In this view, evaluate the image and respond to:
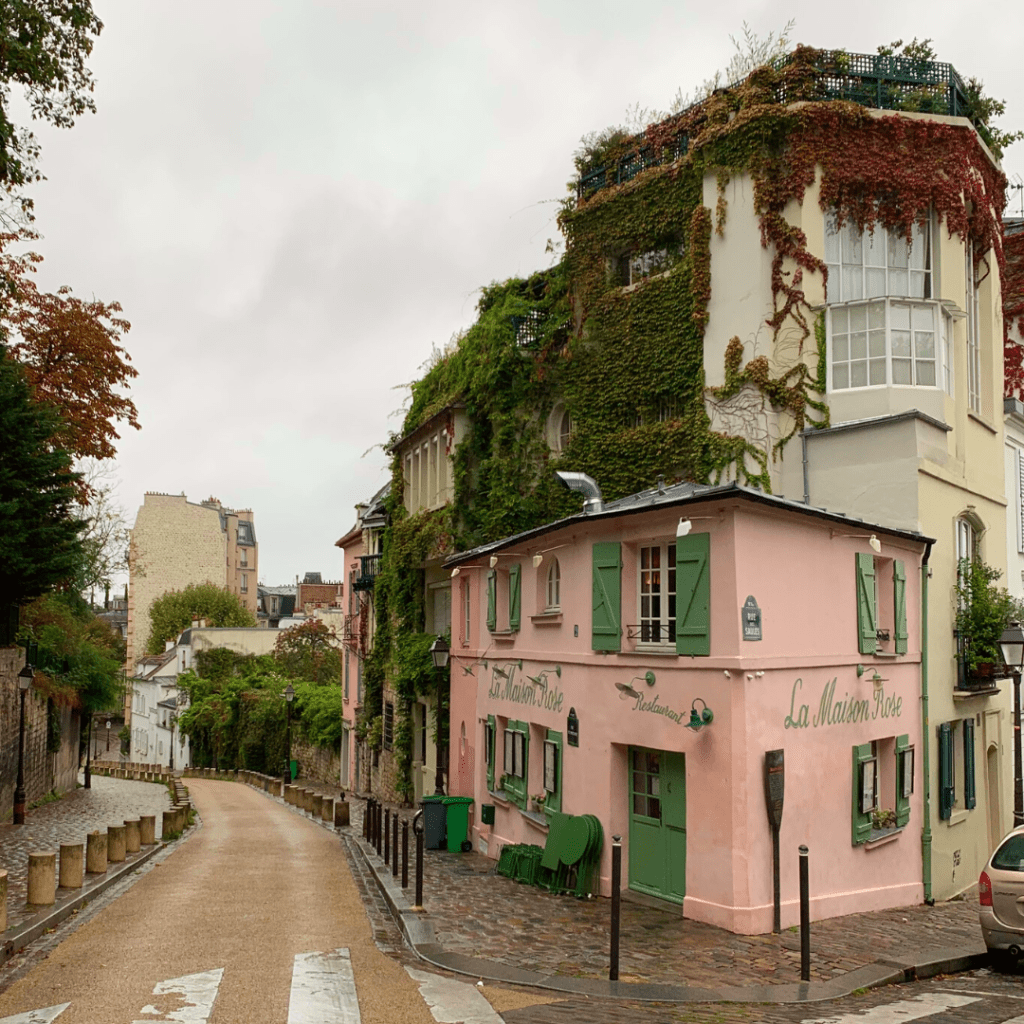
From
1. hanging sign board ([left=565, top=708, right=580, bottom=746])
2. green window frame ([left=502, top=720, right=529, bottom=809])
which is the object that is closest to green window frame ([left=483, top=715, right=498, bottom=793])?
green window frame ([left=502, top=720, right=529, bottom=809])

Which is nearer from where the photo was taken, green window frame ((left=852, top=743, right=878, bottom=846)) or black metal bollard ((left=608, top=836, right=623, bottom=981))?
black metal bollard ((left=608, top=836, right=623, bottom=981))

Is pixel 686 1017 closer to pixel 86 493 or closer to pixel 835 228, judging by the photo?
pixel 835 228

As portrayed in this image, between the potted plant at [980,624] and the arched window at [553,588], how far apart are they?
6.36 meters

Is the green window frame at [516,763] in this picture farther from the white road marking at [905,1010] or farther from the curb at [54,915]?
the white road marking at [905,1010]

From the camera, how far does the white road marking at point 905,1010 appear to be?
8.32m

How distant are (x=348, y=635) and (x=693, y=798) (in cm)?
2763

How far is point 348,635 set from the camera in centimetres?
3844

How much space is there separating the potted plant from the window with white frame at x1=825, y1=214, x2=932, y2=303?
5699mm

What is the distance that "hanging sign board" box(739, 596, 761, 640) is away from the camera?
11797 mm

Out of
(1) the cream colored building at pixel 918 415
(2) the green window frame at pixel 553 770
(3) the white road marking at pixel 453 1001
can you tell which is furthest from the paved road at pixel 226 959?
(1) the cream colored building at pixel 918 415

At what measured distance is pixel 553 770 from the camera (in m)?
15.0

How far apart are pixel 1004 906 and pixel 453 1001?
18.8ft

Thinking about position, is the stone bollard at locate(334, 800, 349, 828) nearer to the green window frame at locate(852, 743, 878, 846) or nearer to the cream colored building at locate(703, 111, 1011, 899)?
the cream colored building at locate(703, 111, 1011, 899)

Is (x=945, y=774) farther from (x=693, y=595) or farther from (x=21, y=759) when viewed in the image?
(x=21, y=759)
